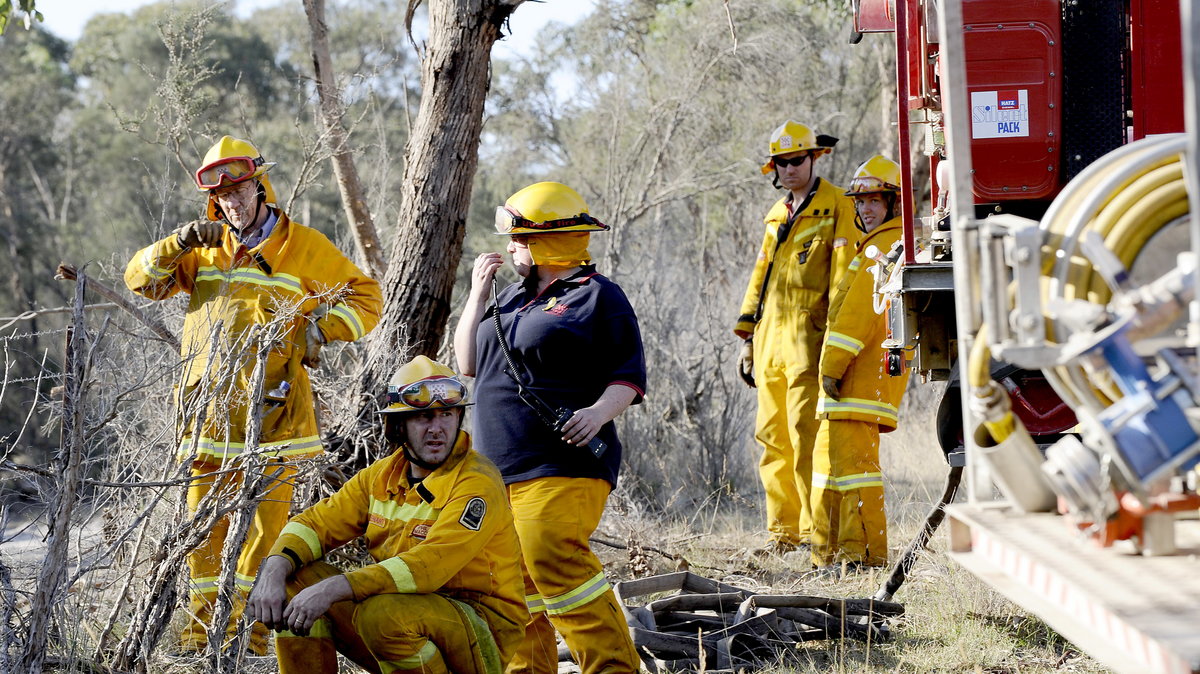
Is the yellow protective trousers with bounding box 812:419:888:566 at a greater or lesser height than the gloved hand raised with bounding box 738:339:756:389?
lesser

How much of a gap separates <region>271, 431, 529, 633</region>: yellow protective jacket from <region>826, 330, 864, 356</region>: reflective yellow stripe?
2.63 m

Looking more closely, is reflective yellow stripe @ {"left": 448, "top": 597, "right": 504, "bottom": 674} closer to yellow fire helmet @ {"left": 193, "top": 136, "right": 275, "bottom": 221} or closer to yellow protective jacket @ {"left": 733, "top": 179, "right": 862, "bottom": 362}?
yellow fire helmet @ {"left": 193, "top": 136, "right": 275, "bottom": 221}

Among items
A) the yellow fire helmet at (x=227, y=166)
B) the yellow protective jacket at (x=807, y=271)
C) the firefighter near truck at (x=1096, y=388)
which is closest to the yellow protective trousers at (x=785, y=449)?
the yellow protective jacket at (x=807, y=271)

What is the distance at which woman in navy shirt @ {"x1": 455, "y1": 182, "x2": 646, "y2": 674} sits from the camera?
4.47m

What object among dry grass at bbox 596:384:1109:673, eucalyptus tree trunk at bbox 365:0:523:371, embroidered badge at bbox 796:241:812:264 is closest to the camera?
dry grass at bbox 596:384:1109:673

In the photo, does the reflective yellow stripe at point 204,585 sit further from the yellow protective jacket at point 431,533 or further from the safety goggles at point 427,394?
the safety goggles at point 427,394

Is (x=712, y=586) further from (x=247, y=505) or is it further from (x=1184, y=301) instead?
(x=1184, y=301)

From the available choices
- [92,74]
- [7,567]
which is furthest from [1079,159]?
[92,74]

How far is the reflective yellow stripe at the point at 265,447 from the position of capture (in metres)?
5.31

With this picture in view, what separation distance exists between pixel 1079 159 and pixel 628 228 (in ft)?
17.0

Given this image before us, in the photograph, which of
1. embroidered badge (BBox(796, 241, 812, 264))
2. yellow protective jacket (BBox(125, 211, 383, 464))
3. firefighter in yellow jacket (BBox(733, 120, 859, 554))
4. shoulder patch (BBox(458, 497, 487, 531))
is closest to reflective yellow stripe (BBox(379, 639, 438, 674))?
shoulder patch (BBox(458, 497, 487, 531))

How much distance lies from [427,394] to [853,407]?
2906mm

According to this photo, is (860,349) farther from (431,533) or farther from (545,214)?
(431,533)

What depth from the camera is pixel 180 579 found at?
482 centimetres
